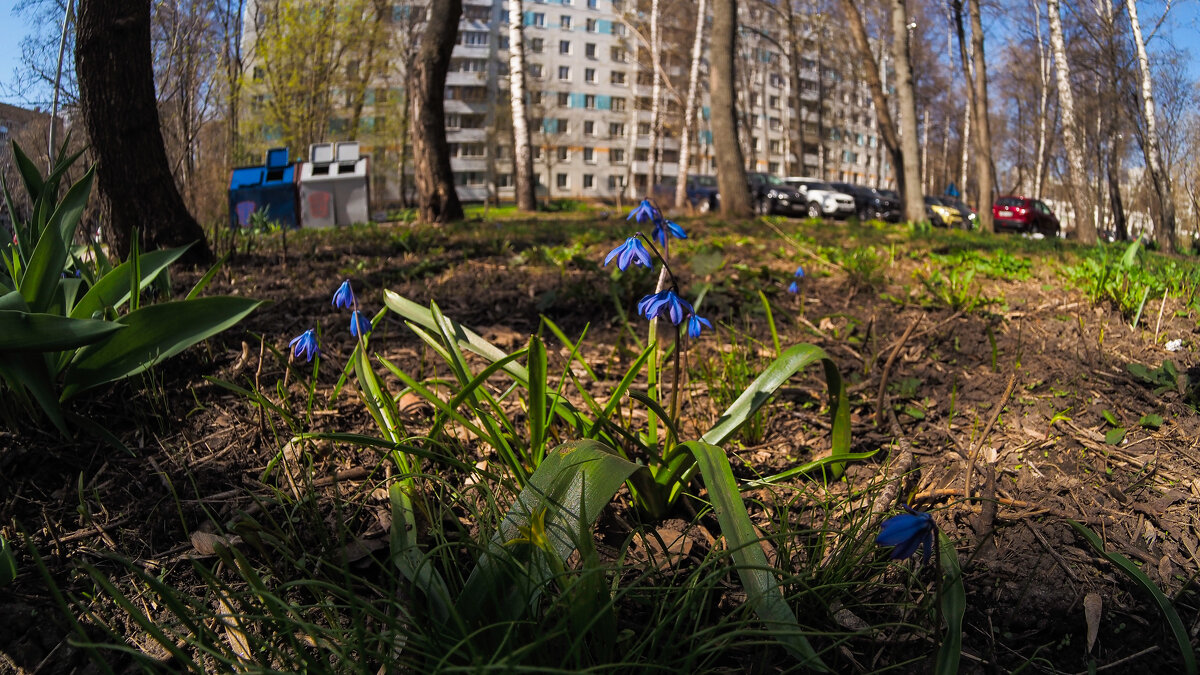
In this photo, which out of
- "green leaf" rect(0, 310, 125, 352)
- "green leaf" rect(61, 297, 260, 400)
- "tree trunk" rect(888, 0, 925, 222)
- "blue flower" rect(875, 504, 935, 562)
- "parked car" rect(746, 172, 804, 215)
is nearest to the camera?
"blue flower" rect(875, 504, 935, 562)

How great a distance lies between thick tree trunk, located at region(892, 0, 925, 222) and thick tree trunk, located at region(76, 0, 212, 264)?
34.6 ft

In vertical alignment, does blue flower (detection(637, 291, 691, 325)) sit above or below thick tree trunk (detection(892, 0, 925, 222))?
below

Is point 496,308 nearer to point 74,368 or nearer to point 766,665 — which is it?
point 74,368

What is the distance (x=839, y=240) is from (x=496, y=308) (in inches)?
147

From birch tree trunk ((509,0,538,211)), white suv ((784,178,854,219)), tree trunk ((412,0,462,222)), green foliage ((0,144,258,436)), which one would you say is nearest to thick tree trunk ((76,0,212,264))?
green foliage ((0,144,258,436))

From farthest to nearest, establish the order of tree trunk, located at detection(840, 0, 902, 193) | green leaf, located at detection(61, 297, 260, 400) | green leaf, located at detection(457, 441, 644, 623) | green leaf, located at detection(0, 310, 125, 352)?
tree trunk, located at detection(840, 0, 902, 193)
green leaf, located at detection(61, 297, 260, 400)
green leaf, located at detection(0, 310, 125, 352)
green leaf, located at detection(457, 441, 644, 623)

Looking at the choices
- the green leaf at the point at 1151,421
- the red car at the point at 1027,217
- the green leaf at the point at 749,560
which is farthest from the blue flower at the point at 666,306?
the red car at the point at 1027,217

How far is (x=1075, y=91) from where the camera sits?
10.5 m

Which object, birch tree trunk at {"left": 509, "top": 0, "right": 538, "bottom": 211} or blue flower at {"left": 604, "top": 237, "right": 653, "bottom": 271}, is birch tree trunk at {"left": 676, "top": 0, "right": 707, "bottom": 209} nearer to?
birch tree trunk at {"left": 509, "top": 0, "right": 538, "bottom": 211}

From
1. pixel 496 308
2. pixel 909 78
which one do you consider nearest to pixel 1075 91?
pixel 909 78

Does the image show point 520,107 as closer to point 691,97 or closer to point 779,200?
point 691,97

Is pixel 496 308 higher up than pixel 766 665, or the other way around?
pixel 496 308

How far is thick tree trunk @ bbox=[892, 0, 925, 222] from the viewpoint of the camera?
437 inches

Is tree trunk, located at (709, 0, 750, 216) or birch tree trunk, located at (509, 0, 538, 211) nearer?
tree trunk, located at (709, 0, 750, 216)
